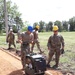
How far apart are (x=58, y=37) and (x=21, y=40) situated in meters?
1.75

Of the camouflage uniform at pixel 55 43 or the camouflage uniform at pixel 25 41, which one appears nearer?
the camouflage uniform at pixel 25 41

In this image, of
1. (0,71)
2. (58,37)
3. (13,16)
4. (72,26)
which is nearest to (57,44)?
(58,37)

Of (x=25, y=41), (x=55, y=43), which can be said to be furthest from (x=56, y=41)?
(x=25, y=41)

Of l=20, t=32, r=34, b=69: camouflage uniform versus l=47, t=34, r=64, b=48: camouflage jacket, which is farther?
l=47, t=34, r=64, b=48: camouflage jacket

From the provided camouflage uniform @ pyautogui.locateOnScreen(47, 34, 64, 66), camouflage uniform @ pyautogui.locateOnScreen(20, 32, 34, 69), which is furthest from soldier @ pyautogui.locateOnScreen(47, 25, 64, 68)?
camouflage uniform @ pyautogui.locateOnScreen(20, 32, 34, 69)

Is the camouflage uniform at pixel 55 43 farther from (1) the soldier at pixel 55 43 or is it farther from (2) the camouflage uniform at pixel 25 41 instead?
(2) the camouflage uniform at pixel 25 41

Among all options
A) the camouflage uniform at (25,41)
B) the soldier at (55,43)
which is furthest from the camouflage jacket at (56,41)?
the camouflage uniform at (25,41)

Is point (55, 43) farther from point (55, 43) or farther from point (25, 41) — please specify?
point (25, 41)

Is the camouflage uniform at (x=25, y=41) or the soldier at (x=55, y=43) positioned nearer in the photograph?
the camouflage uniform at (x=25, y=41)

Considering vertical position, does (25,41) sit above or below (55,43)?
above

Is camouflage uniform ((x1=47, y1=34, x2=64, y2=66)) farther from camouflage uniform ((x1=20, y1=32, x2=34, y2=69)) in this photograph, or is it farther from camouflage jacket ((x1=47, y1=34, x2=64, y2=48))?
camouflage uniform ((x1=20, y1=32, x2=34, y2=69))

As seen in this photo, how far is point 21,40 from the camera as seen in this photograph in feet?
32.5

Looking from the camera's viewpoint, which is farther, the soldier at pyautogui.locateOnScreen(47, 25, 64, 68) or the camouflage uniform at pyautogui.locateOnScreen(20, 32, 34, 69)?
the soldier at pyautogui.locateOnScreen(47, 25, 64, 68)

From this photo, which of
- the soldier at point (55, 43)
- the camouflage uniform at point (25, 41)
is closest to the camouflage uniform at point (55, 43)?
the soldier at point (55, 43)
